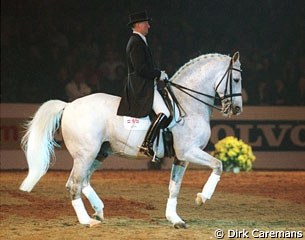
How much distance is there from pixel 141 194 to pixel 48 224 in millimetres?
3810

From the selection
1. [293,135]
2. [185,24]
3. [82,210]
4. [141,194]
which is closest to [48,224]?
[82,210]

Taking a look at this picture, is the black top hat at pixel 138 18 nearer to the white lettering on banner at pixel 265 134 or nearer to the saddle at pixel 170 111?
the saddle at pixel 170 111

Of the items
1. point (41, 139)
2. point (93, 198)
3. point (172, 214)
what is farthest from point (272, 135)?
point (41, 139)

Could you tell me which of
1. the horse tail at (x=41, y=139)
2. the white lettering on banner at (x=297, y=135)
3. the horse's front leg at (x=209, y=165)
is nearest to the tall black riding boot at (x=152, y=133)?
the horse's front leg at (x=209, y=165)

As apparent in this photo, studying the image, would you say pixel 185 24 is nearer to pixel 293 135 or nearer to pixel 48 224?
pixel 293 135

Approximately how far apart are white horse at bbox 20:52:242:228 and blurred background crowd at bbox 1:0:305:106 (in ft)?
27.7

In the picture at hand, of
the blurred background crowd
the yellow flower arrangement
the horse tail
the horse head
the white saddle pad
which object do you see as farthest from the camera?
the blurred background crowd

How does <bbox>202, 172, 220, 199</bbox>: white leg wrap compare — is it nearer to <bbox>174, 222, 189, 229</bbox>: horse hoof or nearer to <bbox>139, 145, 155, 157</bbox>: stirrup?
<bbox>174, 222, 189, 229</bbox>: horse hoof

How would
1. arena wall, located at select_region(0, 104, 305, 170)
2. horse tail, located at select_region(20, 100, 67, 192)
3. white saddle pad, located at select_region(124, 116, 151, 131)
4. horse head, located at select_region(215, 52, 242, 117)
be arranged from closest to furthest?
white saddle pad, located at select_region(124, 116, 151, 131) < horse head, located at select_region(215, 52, 242, 117) < horse tail, located at select_region(20, 100, 67, 192) < arena wall, located at select_region(0, 104, 305, 170)

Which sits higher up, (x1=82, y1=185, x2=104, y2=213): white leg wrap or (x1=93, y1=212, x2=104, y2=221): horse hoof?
(x1=82, y1=185, x2=104, y2=213): white leg wrap

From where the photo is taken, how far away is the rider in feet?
33.2

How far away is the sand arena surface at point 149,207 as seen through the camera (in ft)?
32.1

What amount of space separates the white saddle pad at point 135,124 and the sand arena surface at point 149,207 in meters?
1.29

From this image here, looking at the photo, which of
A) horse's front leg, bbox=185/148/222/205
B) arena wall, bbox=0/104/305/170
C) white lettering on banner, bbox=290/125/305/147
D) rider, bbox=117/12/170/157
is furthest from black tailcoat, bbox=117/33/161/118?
white lettering on banner, bbox=290/125/305/147
